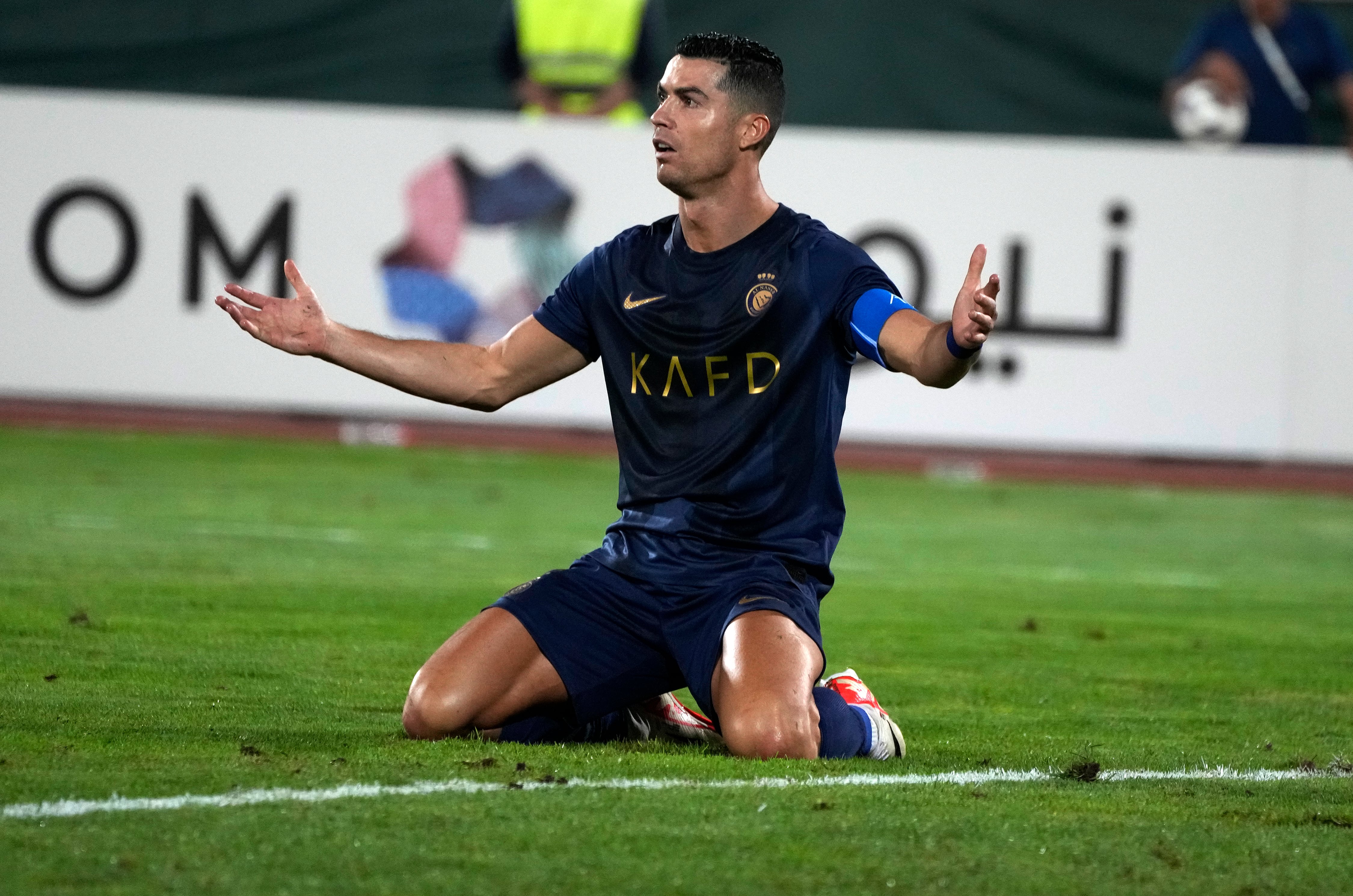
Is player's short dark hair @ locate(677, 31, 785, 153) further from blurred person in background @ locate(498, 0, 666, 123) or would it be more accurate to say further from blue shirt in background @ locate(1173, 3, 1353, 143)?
blue shirt in background @ locate(1173, 3, 1353, 143)

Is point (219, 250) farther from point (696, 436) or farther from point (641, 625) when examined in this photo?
point (641, 625)

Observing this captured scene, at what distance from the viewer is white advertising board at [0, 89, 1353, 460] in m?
12.6

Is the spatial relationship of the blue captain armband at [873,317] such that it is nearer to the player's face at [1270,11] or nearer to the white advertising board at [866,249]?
the white advertising board at [866,249]

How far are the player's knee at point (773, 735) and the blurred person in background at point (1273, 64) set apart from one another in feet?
33.5

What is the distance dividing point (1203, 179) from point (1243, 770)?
887 cm

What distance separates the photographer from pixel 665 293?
480cm

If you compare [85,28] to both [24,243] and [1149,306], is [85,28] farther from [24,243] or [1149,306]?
[1149,306]

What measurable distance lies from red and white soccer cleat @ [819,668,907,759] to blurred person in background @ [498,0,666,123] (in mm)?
9485

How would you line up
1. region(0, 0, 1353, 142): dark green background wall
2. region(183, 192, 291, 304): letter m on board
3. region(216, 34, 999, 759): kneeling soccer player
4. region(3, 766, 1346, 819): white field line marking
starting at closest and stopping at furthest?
1. region(3, 766, 1346, 819): white field line marking
2. region(216, 34, 999, 759): kneeling soccer player
3. region(183, 192, 291, 304): letter m on board
4. region(0, 0, 1353, 142): dark green background wall

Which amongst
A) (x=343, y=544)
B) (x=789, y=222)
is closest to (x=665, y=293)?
(x=789, y=222)

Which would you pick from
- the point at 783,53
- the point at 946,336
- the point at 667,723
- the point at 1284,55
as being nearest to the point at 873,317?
the point at 946,336

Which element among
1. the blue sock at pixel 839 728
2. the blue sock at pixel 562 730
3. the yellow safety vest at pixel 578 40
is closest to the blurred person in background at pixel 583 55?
the yellow safety vest at pixel 578 40

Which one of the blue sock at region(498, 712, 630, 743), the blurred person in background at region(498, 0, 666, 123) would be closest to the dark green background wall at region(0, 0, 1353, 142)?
the blurred person in background at region(498, 0, 666, 123)

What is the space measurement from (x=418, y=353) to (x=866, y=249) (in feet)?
27.1
